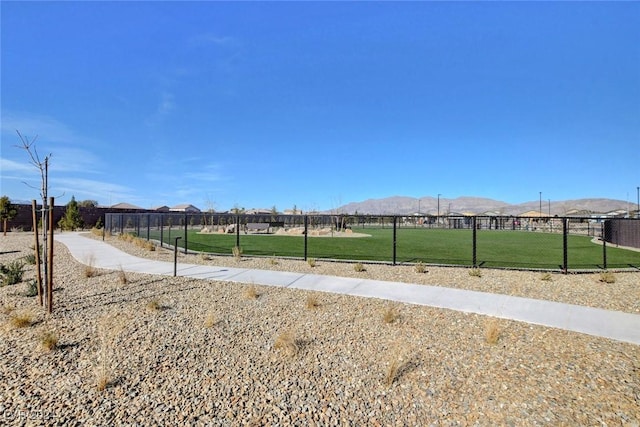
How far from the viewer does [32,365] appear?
4.73 meters

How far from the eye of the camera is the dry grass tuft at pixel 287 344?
5254mm

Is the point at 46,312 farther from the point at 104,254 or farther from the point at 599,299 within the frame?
the point at 599,299

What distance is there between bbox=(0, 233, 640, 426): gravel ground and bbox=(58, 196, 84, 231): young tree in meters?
30.3

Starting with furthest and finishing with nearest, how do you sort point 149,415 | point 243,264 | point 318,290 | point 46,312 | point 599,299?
point 243,264 < point 318,290 < point 599,299 < point 46,312 < point 149,415

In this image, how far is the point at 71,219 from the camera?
33.8m

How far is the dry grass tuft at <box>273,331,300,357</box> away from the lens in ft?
17.2

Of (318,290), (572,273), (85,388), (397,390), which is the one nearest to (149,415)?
(85,388)

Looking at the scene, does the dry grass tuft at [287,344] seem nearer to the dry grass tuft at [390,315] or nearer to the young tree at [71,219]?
the dry grass tuft at [390,315]

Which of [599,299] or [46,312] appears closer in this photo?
[46,312]

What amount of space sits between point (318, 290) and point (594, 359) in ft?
17.1

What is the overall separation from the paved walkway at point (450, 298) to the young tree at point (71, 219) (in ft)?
87.5

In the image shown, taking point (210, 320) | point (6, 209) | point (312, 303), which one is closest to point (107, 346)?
point (210, 320)

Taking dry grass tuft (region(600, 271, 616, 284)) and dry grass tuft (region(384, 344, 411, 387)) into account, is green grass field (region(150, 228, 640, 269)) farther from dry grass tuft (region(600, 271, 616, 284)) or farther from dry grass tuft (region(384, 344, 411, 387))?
dry grass tuft (region(384, 344, 411, 387))

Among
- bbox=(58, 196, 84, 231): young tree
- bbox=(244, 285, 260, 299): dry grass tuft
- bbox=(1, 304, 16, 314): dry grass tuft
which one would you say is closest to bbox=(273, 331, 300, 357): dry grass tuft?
bbox=(244, 285, 260, 299): dry grass tuft
